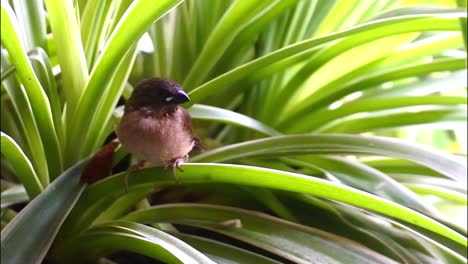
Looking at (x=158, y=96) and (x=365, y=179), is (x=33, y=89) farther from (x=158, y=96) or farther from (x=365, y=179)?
(x=365, y=179)

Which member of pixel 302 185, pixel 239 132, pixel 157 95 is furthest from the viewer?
pixel 239 132

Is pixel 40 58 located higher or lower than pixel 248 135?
lower

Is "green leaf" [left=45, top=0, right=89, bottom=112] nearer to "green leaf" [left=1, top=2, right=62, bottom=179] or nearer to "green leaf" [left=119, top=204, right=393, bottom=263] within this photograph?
"green leaf" [left=1, top=2, right=62, bottom=179]

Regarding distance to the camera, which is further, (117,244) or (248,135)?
(248,135)

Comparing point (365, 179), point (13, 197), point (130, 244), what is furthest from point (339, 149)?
point (13, 197)

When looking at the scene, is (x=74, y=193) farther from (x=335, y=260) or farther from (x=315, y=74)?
(x=315, y=74)

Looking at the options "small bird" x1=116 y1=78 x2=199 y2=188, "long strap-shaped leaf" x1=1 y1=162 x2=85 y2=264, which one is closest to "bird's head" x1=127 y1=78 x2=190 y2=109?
"small bird" x1=116 y1=78 x2=199 y2=188

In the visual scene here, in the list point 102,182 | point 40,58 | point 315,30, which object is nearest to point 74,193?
point 102,182
